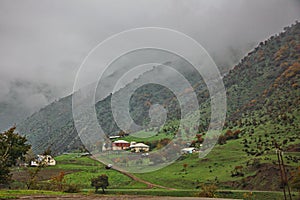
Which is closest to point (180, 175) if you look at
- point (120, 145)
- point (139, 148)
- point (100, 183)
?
point (100, 183)

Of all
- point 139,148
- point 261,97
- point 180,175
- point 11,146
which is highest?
point 261,97

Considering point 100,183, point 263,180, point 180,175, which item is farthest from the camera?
point 180,175

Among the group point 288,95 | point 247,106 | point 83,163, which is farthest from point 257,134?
point 83,163

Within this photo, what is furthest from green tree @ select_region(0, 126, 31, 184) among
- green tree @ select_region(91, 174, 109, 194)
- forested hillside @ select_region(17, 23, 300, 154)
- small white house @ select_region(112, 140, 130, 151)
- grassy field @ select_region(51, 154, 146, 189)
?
small white house @ select_region(112, 140, 130, 151)

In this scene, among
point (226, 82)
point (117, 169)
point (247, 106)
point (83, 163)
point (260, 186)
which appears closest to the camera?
point (260, 186)

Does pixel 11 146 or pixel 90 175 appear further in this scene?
pixel 90 175

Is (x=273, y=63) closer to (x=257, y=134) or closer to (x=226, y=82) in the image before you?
(x=226, y=82)

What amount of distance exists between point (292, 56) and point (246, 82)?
2332 centimetres

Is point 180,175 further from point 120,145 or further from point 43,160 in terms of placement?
point 120,145

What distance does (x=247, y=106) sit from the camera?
12281 centimetres

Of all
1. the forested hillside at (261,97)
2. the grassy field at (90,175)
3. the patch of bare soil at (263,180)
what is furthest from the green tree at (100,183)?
the forested hillside at (261,97)

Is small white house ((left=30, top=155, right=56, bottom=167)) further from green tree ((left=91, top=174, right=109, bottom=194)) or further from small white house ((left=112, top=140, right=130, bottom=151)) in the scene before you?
small white house ((left=112, top=140, right=130, bottom=151))

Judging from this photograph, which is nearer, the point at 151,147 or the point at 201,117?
the point at 151,147

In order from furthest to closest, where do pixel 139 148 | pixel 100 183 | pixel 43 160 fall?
pixel 139 148 < pixel 100 183 < pixel 43 160
